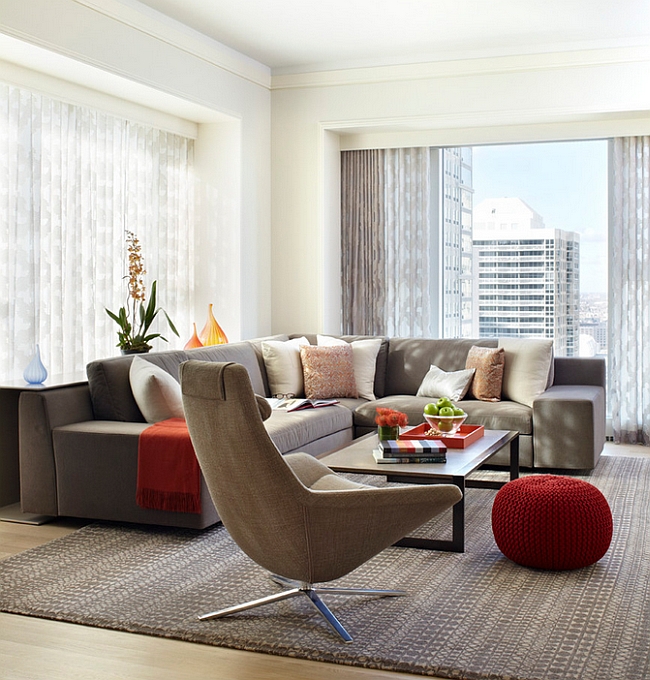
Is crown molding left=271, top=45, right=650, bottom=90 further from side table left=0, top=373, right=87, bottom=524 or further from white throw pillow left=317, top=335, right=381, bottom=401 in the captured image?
side table left=0, top=373, right=87, bottom=524

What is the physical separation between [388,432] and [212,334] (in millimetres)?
2491

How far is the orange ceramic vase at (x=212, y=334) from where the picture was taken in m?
6.30

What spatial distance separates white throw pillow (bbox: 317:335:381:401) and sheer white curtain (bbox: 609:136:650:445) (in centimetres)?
185

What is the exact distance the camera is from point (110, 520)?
13.9ft

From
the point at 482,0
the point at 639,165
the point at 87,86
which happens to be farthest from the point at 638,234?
the point at 87,86

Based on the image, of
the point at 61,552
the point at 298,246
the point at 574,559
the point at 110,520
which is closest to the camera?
the point at 574,559

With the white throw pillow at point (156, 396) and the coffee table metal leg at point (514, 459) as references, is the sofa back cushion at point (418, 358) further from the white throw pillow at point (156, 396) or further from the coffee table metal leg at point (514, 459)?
the white throw pillow at point (156, 396)

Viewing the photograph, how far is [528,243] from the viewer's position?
270 inches

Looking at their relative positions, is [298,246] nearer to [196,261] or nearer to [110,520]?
[196,261]

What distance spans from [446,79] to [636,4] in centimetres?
159

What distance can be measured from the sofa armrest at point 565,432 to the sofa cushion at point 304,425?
1205 mm

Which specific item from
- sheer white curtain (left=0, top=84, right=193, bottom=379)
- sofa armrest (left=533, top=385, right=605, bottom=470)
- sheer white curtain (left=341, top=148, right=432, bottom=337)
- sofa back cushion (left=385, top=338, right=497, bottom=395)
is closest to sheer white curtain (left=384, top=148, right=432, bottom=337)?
sheer white curtain (left=341, top=148, right=432, bottom=337)

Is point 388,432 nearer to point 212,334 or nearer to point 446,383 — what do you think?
point 446,383

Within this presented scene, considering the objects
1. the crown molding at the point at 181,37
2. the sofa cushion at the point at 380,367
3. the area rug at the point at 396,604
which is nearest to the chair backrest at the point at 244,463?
the area rug at the point at 396,604
